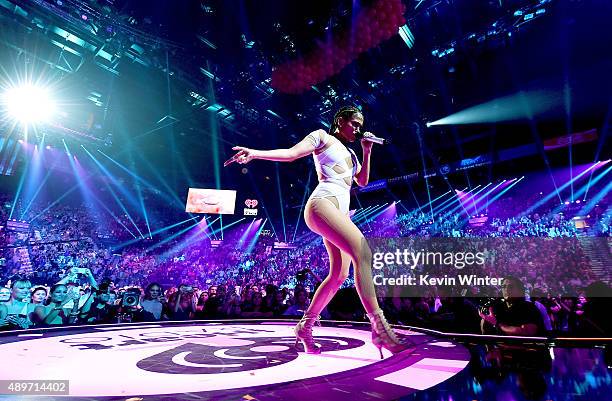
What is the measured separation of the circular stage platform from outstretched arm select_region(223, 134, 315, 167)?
1.02 meters

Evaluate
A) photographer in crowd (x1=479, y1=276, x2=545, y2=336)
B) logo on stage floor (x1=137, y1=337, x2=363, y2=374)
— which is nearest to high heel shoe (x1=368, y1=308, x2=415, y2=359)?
logo on stage floor (x1=137, y1=337, x2=363, y2=374)

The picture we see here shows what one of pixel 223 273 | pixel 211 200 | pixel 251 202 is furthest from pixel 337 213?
pixel 223 273

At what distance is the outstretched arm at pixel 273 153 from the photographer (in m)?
1.72

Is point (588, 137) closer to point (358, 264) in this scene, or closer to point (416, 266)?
point (416, 266)

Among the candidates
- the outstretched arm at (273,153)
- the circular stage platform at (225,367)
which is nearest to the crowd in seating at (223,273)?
the circular stage platform at (225,367)

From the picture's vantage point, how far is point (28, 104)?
25.7 ft

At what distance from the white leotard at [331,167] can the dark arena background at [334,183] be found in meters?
0.02

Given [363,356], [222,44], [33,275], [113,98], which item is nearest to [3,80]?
[113,98]

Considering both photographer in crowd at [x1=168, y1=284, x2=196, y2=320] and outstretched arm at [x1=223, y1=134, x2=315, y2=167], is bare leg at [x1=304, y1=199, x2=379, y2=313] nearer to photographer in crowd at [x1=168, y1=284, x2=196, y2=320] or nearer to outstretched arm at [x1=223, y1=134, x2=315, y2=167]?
outstretched arm at [x1=223, y1=134, x2=315, y2=167]

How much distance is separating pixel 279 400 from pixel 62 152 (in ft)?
49.7

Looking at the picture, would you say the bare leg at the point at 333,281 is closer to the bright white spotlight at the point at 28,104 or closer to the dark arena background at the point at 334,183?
the dark arena background at the point at 334,183

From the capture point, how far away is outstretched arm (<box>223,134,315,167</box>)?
1720mm

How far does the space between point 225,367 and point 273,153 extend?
44.6 inches

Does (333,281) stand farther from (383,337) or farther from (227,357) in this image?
(227,357)
